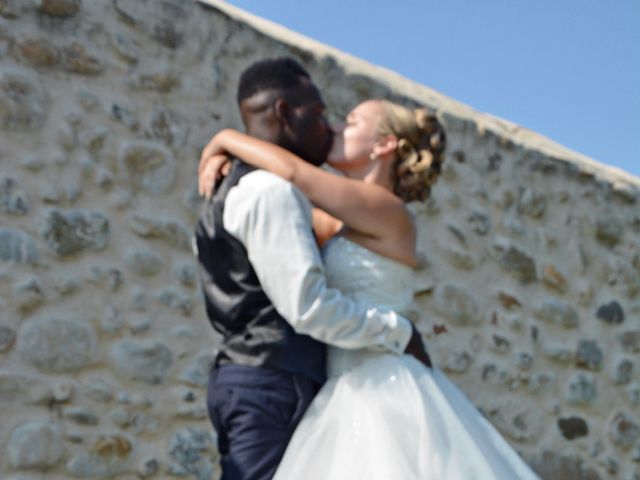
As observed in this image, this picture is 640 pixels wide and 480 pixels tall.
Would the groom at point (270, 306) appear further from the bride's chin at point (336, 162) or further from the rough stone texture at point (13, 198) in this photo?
the rough stone texture at point (13, 198)

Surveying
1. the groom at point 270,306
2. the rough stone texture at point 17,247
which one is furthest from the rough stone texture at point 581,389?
the groom at point 270,306

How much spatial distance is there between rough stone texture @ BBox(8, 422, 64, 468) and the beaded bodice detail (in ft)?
5.24

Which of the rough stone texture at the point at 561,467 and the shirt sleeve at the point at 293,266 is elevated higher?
the shirt sleeve at the point at 293,266

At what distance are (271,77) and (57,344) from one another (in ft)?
5.46

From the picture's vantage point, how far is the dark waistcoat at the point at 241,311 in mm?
1885

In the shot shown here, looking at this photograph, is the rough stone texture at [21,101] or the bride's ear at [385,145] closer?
the bride's ear at [385,145]

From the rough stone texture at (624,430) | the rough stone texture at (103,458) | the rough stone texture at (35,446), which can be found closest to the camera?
the rough stone texture at (35,446)

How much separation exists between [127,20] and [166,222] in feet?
2.46

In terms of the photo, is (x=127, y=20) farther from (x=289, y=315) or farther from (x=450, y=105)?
(x=289, y=315)

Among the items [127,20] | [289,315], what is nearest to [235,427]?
[289,315]

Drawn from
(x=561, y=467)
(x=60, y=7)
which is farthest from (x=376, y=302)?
(x=561, y=467)

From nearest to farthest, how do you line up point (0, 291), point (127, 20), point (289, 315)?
point (289, 315) < point (0, 291) < point (127, 20)

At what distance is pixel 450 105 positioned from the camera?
16.1 feet

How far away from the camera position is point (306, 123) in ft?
6.61
